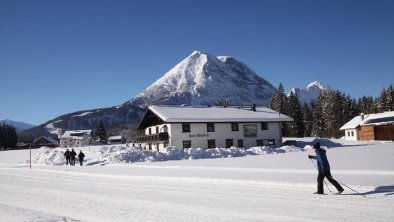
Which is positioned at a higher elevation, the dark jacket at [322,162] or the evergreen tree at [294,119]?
the evergreen tree at [294,119]

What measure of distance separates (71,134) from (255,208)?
490 ft

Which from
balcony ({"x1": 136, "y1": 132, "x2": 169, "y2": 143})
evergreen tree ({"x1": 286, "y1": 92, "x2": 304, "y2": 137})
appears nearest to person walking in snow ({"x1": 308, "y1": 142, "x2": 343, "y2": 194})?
balcony ({"x1": 136, "y1": 132, "x2": 169, "y2": 143})

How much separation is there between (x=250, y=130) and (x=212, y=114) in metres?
5.61

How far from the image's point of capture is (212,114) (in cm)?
5272

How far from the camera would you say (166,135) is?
158 feet

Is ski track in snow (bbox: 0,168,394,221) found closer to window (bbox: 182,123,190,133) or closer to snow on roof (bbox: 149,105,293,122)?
window (bbox: 182,123,190,133)

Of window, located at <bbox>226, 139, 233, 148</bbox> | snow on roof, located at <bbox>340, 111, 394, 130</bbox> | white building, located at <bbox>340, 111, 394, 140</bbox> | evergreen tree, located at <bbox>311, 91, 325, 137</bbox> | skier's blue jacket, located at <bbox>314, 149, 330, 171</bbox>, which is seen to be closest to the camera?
skier's blue jacket, located at <bbox>314, 149, 330, 171</bbox>

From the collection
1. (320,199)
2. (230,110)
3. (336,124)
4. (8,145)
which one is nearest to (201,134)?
(230,110)

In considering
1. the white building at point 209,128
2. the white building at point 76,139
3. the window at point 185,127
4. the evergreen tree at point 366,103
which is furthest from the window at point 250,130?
the white building at point 76,139

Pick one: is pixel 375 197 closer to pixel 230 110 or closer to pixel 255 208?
pixel 255 208

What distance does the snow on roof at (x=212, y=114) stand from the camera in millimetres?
49281

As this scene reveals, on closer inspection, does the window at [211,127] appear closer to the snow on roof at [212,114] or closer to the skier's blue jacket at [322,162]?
the snow on roof at [212,114]

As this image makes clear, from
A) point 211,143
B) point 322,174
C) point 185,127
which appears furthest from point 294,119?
point 322,174

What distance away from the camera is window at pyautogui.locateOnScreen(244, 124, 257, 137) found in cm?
5222
